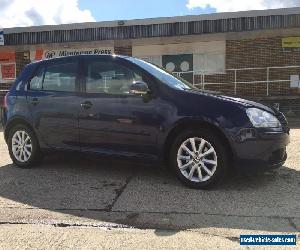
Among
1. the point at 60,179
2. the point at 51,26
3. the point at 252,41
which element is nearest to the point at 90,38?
the point at 51,26

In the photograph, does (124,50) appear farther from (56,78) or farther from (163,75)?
(163,75)

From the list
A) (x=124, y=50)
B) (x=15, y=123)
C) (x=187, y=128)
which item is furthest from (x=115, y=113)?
(x=124, y=50)

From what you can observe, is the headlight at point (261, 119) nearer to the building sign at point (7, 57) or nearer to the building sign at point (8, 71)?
the building sign at point (8, 71)

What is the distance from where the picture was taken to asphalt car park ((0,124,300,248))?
4457 mm

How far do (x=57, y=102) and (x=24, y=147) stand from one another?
1.01 meters

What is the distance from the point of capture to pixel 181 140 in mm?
5695

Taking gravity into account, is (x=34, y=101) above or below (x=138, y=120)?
above

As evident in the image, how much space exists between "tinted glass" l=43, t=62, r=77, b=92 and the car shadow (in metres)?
0.98

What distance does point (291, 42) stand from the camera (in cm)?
1820

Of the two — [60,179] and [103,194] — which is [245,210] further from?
[60,179]

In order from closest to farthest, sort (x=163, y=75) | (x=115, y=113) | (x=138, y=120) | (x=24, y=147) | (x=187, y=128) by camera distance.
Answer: (x=187, y=128) < (x=138, y=120) < (x=115, y=113) < (x=163, y=75) < (x=24, y=147)

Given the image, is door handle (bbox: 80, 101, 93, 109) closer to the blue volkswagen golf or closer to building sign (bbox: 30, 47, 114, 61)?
the blue volkswagen golf

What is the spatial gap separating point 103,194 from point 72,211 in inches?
26.9

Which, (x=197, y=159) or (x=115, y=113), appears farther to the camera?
(x=115, y=113)
